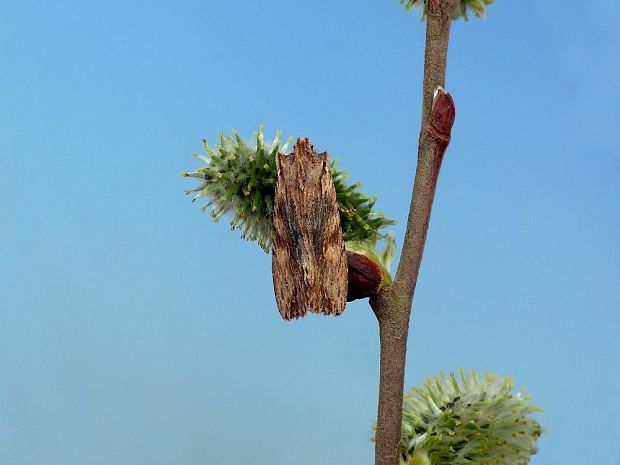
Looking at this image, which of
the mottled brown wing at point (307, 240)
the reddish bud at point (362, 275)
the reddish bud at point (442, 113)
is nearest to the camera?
the mottled brown wing at point (307, 240)

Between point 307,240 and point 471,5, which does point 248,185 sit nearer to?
point 307,240

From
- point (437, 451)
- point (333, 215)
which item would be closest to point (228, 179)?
point (333, 215)

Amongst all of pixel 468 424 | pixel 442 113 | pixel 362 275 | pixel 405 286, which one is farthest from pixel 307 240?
pixel 468 424

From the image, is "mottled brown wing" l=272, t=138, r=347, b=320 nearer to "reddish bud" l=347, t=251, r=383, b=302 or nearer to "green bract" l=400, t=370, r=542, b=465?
"reddish bud" l=347, t=251, r=383, b=302

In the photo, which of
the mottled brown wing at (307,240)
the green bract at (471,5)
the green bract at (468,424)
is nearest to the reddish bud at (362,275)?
the mottled brown wing at (307,240)

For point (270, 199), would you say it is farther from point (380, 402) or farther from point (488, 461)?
point (488, 461)

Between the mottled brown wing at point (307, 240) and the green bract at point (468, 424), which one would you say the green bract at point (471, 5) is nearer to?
the mottled brown wing at point (307, 240)
